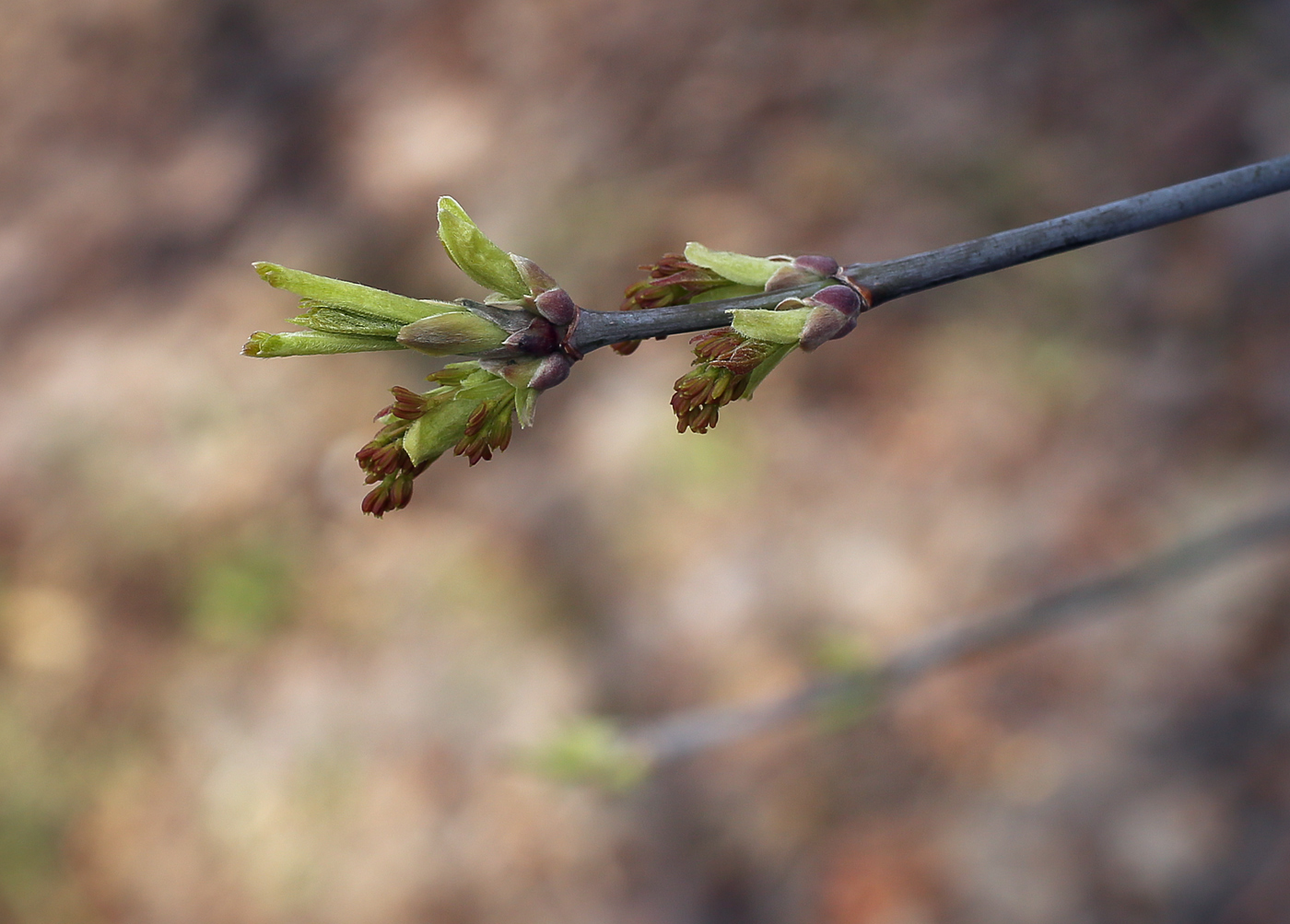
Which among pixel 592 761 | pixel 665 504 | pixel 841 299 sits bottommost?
pixel 592 761

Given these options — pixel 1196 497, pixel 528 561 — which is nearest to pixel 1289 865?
pixel 1196 497

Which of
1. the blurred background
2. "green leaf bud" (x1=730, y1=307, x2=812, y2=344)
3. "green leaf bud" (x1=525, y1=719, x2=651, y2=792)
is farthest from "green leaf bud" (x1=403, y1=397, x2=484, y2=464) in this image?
the blurred background

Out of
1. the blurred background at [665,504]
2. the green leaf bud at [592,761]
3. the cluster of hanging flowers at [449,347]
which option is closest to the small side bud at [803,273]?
the cluster of hanging flowers at [449,347]

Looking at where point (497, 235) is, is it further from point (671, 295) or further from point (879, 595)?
point (671, 295)

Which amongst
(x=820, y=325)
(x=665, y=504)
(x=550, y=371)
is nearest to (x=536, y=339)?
(x=550, y=371)

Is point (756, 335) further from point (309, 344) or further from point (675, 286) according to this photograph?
point (309, 344)

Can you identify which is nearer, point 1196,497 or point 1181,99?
point 1196,497
